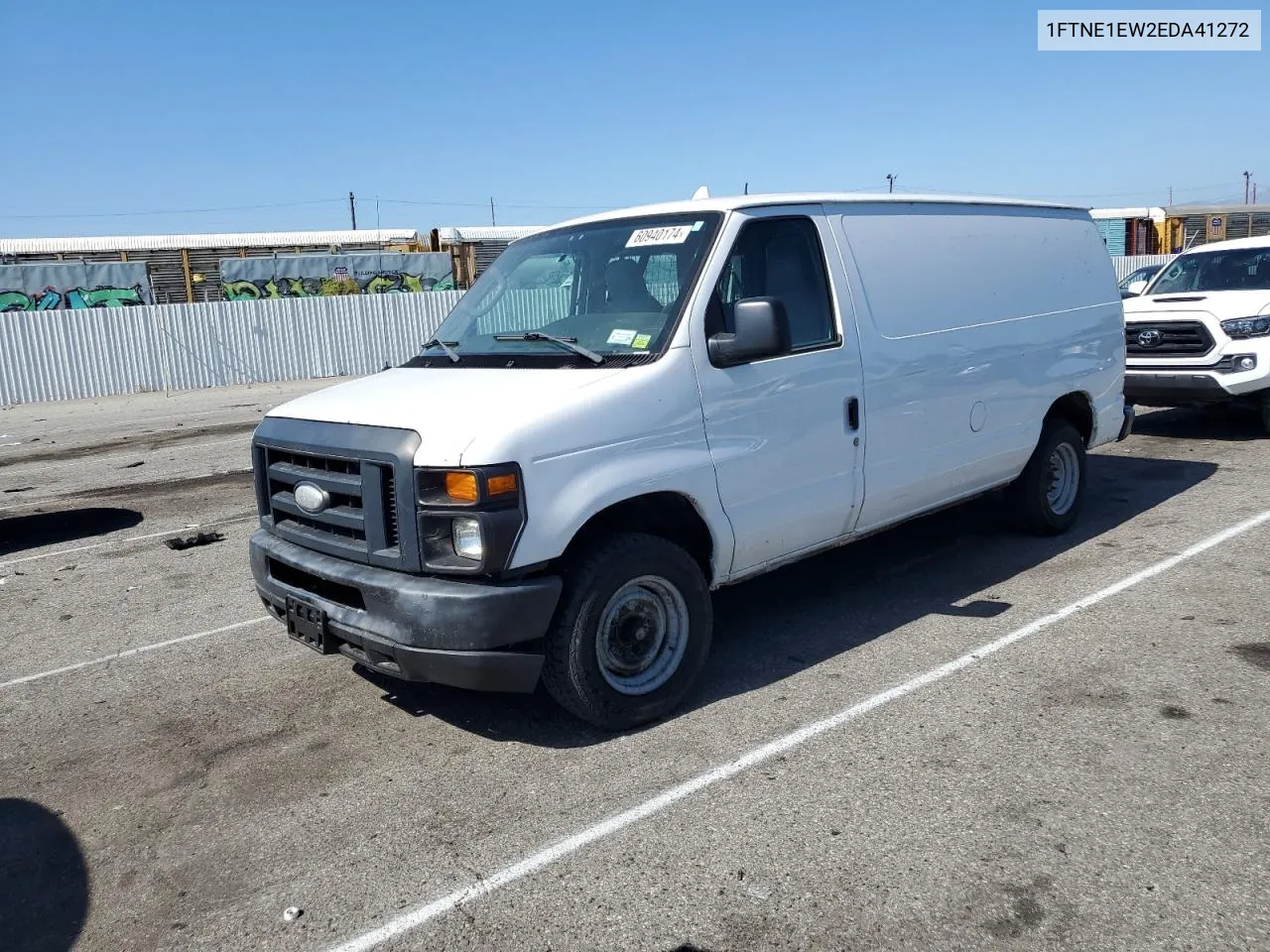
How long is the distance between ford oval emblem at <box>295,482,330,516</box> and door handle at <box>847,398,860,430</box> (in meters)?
2.47

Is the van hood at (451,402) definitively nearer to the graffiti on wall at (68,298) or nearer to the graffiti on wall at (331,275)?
the graffiti on wall at (68,298)

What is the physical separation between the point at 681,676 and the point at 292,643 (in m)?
2.45

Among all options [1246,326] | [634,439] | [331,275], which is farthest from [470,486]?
[331,275]

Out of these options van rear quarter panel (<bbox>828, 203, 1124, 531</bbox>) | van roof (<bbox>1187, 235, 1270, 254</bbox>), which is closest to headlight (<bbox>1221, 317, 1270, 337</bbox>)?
van roof (<bbox>1187, 235, 1270, 254</bbox>)

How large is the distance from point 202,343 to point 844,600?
2028cm

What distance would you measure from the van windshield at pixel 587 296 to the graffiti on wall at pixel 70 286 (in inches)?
998

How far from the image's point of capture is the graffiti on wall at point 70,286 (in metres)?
26.8

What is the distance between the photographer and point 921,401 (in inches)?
216

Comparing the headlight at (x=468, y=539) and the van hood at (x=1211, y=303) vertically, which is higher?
the van hood at (x=1211, y=303)

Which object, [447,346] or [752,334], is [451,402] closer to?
[447,346]

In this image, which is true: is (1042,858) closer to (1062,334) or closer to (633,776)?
(633,776)

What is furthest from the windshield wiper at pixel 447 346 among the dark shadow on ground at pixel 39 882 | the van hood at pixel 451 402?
the dark shadow on ground at pixel 39 882

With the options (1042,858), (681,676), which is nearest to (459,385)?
(681,676)

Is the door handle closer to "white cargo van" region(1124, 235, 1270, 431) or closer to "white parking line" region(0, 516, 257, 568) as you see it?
"white parking line" region(0, 516, 257, 568)
